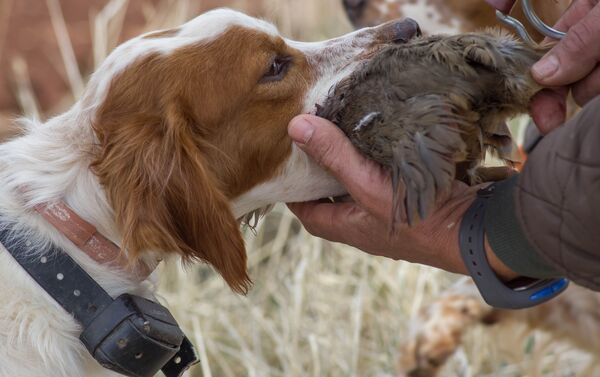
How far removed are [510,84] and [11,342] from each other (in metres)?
1.13

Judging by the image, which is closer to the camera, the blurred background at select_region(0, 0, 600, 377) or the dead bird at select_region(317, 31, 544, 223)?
the dead bird at select_region(317, 31, 544, 223)

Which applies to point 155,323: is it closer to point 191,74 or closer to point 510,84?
point 191,74

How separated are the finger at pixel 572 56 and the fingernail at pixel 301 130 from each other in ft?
1.61

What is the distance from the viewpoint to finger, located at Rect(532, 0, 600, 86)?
1.87m

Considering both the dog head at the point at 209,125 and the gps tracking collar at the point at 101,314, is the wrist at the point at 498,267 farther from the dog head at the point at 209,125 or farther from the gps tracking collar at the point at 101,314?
the gps tracking collar at the point at 101,314

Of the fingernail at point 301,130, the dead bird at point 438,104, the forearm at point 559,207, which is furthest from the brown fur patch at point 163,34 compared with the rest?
the forearm at point 559,207

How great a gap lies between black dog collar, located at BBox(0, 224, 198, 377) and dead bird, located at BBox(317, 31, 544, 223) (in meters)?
0.57

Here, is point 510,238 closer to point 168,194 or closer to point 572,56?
point 572,56

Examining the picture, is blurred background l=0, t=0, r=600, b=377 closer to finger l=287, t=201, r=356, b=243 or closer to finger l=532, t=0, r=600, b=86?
finger l=287, t=201, r=356, b=243

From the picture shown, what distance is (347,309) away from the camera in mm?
3893

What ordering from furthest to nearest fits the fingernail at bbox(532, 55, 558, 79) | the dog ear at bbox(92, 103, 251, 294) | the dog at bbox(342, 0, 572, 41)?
the dog at bbox(342, 0, 572, 41) → the dog ear at bbox(92, 103, 251, 294) → the fingernail at bbox(532, 55, 558, 79)

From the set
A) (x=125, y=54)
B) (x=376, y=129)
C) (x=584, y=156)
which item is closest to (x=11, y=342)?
(x=125, y=54)

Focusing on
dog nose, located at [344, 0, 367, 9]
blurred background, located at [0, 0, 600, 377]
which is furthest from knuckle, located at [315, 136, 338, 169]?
dog nose, located at [344, 0, 367, 9]

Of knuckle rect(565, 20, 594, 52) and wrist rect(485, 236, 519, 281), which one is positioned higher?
knuckle rect(565, 20, 594, 52)
